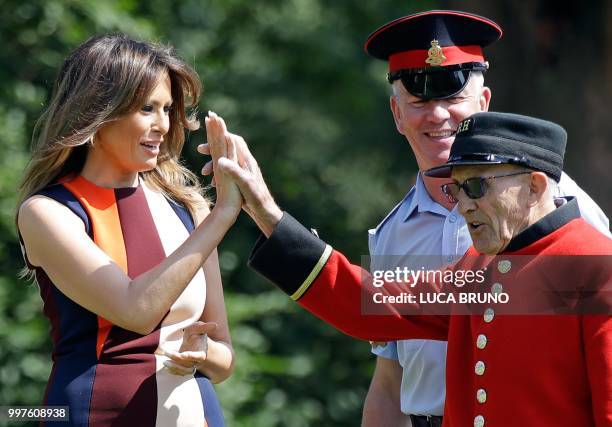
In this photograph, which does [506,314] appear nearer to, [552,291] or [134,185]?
[552,291]

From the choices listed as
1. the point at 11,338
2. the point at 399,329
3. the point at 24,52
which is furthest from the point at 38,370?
the point at 399,329

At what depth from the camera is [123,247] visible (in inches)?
148

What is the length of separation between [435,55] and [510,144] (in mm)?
989

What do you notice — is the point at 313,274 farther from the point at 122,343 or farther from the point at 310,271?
the point at 122,343

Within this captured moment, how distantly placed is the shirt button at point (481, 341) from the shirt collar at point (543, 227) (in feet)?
0.79

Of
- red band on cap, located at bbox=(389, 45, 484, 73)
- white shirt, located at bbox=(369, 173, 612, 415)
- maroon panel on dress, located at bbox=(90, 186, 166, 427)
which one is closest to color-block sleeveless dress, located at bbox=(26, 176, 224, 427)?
maroon panel on dress, located at bbox=(90, 186, 166, 427)

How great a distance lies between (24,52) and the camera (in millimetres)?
8570

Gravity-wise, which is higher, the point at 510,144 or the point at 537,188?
the point at 510,144

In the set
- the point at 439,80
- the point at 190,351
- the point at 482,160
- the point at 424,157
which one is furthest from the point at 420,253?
the point at 190,351

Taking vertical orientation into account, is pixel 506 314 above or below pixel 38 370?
below

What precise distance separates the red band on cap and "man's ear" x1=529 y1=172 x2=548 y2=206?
0.99 m

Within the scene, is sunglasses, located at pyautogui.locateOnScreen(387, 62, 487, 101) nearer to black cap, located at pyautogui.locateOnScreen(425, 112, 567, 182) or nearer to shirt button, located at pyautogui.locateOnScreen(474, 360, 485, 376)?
black cap, located at pyautogui.locateOnScreen(425, 112, 567, 182)

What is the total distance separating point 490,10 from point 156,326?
5.09 m

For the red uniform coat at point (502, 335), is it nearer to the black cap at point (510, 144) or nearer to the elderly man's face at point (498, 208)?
the elderly man's face at point (498, 208)
